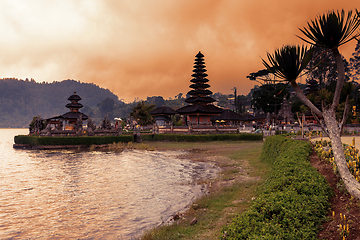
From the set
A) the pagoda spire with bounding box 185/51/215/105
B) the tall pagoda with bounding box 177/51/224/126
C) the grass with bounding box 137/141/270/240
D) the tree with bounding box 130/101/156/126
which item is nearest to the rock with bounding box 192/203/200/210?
the grass with bounding box 137/141/270/240

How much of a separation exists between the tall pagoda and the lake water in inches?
1384

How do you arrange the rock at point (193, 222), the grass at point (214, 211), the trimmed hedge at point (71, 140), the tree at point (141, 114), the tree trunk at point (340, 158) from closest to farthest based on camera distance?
the tree trunk at point (340, 158) < the grass at point (214, 211) < the rock at point (193, 222) < the trimmed hedge at point (71, 140) < the tree at point (141, 114)

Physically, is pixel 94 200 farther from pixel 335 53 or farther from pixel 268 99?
pixel 268 99

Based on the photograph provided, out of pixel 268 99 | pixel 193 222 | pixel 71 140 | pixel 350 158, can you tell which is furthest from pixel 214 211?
pixel 268 99

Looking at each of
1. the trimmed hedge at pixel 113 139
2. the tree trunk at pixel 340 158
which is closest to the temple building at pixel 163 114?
the trimmed hedge at pixel 113 139

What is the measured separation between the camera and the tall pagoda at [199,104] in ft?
185

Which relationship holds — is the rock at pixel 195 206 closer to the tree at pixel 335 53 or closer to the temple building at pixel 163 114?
the tree at pixel 335 53

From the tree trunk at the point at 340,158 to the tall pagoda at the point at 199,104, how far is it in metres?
45.2

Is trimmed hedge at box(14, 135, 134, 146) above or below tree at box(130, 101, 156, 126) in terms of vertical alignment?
below

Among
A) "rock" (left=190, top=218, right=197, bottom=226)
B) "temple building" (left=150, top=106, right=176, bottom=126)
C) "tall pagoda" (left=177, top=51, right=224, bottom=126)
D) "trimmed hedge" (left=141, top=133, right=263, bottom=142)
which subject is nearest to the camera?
"rock" (left=190, top=218, right=197, bottom=226)

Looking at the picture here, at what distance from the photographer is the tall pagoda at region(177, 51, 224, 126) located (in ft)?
185

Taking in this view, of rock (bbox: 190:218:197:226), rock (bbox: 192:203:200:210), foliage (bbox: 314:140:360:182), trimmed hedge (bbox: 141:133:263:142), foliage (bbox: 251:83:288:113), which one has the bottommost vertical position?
rock (bbox: 192:203:200:210)

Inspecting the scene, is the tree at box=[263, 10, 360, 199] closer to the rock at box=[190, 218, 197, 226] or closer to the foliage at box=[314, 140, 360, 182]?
the foliage at box=[314, 140, 360, 182]

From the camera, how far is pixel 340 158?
5531 millimetres
